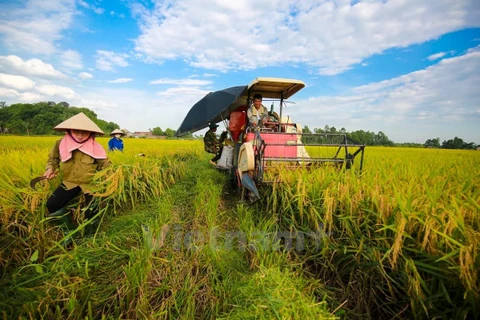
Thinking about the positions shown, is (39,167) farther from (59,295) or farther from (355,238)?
A: (355,238)

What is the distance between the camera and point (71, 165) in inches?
115

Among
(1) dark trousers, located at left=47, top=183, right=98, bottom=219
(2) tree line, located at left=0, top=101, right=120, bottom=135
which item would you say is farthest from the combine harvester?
(2) tree line, located at left=0, top=101, right=120, bottom=135

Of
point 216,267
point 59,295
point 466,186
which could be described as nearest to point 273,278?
point 216,267

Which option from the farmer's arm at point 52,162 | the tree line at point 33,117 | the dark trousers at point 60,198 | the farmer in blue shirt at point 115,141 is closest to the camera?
the dark trousers at point 60,198

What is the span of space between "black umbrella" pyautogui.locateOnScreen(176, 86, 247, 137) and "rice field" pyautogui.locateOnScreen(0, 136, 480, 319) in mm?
2354

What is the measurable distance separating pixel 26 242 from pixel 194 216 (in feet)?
6.66

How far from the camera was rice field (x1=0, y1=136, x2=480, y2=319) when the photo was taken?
166cm

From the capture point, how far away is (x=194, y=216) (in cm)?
361

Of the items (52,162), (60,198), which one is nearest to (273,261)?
(60,198)

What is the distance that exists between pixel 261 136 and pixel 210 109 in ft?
5.16

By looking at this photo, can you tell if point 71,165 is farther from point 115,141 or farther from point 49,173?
point 115,141

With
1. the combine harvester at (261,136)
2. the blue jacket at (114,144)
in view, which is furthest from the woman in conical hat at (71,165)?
the blue jacket at (114,144)

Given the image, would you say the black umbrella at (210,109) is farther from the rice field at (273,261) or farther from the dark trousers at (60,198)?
the dark trousers at (60,198)

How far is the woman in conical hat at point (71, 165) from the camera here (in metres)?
2.81
